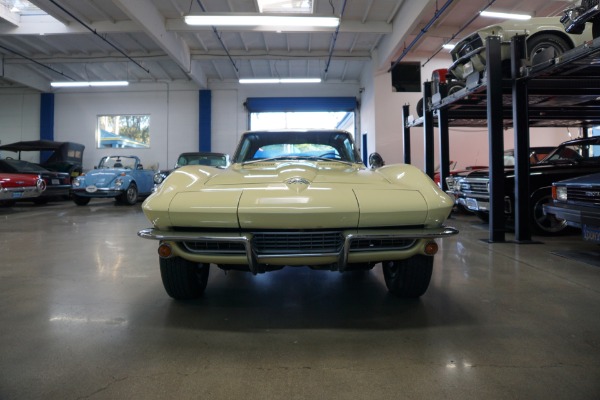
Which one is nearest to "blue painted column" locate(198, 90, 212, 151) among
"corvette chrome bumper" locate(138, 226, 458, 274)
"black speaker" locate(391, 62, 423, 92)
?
"black speaker" locate(391, 62, 423, 92)

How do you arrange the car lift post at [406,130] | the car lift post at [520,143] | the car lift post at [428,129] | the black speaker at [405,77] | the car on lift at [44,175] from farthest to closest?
the black speaker at [405,77], the car on lift at [44,175], the car lift post at [406,130], the car lift post at [428,129], the car lift post at [520,143]

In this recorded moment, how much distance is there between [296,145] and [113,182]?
7.61 m

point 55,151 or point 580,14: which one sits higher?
point 55,151

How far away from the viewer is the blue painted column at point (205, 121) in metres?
15.4

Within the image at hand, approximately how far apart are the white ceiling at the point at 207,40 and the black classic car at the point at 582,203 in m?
5.33

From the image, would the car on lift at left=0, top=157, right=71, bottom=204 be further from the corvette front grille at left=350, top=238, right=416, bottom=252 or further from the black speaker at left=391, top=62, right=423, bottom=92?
the black speaker at left=391, top=62, right=423, bottom=92

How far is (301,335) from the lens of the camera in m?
1.88

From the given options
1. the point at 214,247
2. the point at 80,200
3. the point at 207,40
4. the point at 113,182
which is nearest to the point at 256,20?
the point at 207,40

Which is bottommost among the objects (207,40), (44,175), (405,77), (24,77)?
(44,175)

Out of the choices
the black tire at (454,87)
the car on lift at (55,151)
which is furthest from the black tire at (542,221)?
the car on lift at (55,151)

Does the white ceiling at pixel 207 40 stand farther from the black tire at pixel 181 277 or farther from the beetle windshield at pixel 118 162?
the black tire at pixel 181 277

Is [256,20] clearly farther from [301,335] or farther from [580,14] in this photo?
[301,335]

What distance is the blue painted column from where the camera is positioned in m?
15.4

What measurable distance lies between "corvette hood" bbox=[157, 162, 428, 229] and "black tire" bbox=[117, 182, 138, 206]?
28.3 feet
